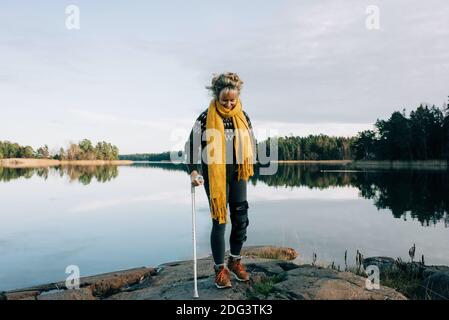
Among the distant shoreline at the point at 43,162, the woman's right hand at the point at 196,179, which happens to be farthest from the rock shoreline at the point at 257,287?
the distant shoreline at the point at 43,162

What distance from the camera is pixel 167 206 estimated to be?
23016 millimetres

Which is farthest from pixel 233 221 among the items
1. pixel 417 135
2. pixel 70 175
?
pixel 417 135

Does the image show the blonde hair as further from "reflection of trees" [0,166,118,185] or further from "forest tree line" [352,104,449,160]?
"forest tree line" [352,104,449,160]

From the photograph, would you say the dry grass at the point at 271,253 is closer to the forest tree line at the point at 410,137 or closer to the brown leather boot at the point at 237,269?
the brown leather boot at the point at 237,269

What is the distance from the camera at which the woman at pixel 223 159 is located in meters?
4.96

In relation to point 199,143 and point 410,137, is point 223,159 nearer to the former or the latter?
point 199,143

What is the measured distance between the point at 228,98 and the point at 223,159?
81 centimetres

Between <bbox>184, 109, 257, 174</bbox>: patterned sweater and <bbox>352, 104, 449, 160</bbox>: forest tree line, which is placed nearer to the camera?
<bbox>184, 109, 257, 174</bbox>: patterned sweater

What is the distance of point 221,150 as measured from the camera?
506 centimetres

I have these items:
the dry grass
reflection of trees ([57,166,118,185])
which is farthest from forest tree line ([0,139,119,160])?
the dry grass

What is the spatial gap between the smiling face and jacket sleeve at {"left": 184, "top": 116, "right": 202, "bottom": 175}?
0.44m

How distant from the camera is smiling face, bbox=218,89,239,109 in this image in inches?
195

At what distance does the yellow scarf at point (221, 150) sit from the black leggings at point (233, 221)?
0.11 meters
